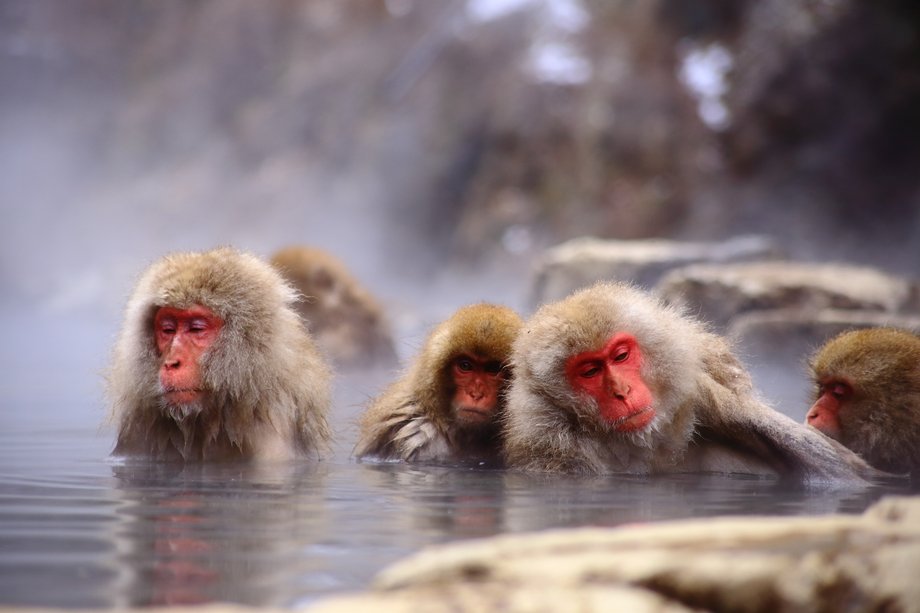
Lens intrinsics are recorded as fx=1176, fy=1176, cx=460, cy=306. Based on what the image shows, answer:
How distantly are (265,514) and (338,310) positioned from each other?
7.71 m

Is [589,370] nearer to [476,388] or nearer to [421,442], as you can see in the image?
Answer: [476,388]

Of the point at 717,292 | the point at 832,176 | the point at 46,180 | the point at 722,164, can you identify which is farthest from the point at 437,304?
the point at 46,180

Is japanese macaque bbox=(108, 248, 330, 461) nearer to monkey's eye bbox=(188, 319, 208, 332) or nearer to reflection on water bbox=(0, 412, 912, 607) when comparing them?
monkey's eye bbox=(188, 319, 208, 332)

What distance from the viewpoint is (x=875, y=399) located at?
5.37 meters

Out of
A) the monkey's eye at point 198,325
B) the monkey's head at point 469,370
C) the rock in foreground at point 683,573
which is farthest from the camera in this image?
the monkey's head at point 469,370

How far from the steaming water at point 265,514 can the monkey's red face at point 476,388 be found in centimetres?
30

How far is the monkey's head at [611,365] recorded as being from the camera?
484 cm

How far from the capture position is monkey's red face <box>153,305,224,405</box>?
197 inches

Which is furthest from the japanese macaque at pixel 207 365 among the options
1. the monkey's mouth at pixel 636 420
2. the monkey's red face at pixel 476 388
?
the monkey's mouth at pixel 636 420

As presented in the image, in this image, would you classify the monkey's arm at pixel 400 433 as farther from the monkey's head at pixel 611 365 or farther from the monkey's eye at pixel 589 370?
the monkey's eye at pixel 589 370

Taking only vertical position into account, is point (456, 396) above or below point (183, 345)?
below

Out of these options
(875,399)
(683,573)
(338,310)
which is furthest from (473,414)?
(338,310)

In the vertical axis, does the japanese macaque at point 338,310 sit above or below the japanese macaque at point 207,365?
above

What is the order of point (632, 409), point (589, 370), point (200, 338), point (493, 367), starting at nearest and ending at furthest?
point (632, 409) → point (589, 370) → point (200, 338) → point (493, 367)
